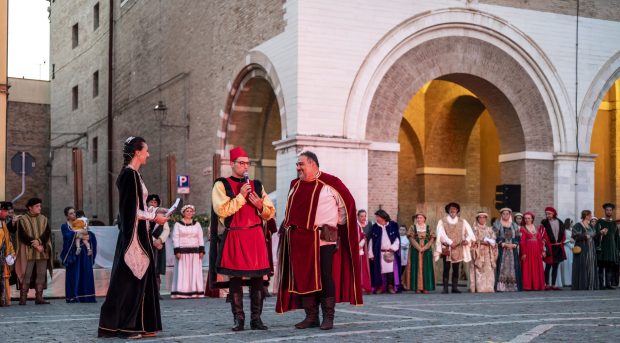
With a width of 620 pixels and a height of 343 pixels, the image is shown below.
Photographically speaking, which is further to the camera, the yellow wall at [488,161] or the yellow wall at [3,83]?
the yellow wall at [488,161]

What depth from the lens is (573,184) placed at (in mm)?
21906

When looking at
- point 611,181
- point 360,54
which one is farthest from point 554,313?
point 611,181

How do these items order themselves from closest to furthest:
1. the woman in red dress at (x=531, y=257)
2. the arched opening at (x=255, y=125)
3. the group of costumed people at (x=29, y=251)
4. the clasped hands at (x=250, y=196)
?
1. the clasped hands at (x=250, y=196)
2. the group of costumed people at (x=29, y=251)
3. the woman in red dress at (x=531, y=257)
4. the arched opening at (x=255, y=125)

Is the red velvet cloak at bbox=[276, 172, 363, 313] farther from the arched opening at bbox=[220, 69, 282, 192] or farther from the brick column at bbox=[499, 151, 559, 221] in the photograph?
the brick column at bbox=[499, 151, 559, 221]

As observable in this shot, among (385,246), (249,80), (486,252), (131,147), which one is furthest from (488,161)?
(131,147)

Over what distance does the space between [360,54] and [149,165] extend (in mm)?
11509

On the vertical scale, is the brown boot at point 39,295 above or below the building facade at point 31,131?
below

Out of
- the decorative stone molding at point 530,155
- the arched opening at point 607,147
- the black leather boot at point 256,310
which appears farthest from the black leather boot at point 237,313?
the arched opening at point 607,147

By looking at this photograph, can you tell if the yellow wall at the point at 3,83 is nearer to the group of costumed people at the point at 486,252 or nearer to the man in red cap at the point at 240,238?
the group of costumed people at the point at 486,252

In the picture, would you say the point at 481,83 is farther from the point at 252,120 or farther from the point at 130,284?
the point at 130,284

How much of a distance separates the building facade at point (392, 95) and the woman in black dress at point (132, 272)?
1047 cm

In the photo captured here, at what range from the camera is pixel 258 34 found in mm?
21078

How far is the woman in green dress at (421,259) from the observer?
17828 mm

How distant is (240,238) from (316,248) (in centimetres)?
79
